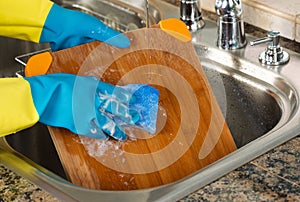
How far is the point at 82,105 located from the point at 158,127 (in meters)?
0.16

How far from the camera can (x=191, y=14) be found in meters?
1.54

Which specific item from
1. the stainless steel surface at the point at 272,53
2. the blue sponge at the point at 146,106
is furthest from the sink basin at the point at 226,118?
the blue sponge at the point at 146,106

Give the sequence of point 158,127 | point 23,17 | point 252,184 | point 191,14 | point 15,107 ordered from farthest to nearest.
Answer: point 191,14 < point 23,17 < point 158,127 < point 15,107 < point 252,184

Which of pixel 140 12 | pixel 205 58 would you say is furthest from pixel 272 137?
pixel 140 12

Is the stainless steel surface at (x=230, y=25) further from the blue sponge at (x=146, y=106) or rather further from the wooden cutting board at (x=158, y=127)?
the blue sponge at (x=146, y=106)

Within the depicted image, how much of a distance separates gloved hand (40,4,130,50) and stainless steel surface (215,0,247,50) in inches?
9.6

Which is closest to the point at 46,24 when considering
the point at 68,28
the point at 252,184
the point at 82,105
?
the point at 68,28

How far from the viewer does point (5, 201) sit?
102cm

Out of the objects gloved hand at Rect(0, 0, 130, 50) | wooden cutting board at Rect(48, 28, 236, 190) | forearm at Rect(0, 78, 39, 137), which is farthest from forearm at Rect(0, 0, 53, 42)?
forearm at Rect(0, 78, 39, 137)

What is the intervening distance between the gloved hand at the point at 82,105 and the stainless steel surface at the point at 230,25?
325 mm

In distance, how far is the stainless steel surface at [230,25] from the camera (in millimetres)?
1396

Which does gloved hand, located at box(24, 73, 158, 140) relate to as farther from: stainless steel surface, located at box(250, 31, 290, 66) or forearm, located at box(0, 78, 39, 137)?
stainless steel surface, located at box(250, 31, 290, 66)

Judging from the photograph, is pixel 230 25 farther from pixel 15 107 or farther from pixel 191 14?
pixel 15 107

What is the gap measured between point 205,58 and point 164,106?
0.77ft
